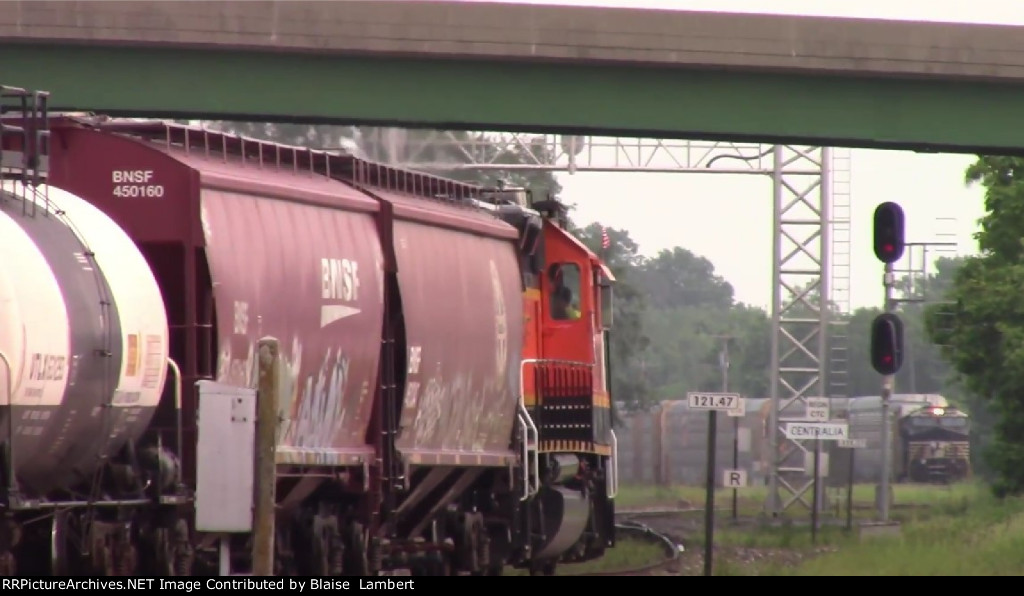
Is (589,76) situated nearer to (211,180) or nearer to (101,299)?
(211,180)

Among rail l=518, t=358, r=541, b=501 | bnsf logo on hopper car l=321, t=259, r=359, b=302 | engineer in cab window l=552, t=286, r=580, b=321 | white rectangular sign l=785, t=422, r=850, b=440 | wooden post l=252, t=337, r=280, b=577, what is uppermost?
bnsf logo on hopper car l=321, t=259, r=359, b=302

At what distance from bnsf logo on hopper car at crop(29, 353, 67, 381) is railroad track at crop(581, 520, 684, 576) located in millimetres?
13551

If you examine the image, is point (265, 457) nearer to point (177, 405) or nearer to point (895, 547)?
point (177, 405)

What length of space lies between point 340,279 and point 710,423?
7.70 metres

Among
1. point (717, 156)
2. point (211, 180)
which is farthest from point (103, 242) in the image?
point (717, 156)

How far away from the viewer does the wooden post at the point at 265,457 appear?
11047 millimetres

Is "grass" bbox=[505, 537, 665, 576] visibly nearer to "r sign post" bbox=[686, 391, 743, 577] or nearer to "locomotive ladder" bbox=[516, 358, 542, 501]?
"r sign post" bbox=[686, 391, 743, 577]

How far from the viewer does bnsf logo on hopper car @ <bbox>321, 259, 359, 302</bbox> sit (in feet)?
52.1

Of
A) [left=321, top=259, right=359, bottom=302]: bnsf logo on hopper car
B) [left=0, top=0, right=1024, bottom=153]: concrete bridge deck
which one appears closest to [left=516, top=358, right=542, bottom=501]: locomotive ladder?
[left=0, top=0, right=1024, bottom=153]: concrete bridge deck

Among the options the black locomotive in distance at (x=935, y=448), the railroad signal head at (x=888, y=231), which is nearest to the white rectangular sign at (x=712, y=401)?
the railroad signal head at (x=888, y=231)

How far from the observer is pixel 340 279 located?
1614 cm

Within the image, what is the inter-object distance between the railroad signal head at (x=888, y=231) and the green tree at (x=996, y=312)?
18496mm

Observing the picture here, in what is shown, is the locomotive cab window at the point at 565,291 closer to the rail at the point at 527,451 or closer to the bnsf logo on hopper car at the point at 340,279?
the rail at the point at 527,451

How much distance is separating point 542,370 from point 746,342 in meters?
120
